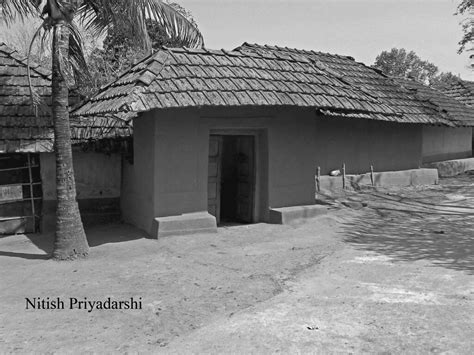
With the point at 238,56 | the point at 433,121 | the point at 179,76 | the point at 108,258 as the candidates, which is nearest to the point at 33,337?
the point at 108,258

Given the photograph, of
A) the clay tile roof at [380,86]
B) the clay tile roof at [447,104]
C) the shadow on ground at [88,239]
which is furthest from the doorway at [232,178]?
the clay tile roof at [447,104]

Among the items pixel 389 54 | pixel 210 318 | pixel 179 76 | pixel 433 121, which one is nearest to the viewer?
pixel 210 318

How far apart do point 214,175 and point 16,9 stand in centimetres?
471

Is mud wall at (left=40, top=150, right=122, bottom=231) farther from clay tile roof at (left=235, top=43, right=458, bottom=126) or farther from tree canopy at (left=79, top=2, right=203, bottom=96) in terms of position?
clay tile roof at (left=235, top=43, right=458, bottom=126)

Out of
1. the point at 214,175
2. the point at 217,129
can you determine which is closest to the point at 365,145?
the point at 214,175

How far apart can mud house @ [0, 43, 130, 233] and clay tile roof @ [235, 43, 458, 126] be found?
19.1 feet

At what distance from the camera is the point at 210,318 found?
16.8 ft

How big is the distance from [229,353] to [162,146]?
500 centimetres

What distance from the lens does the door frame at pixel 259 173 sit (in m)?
9.73

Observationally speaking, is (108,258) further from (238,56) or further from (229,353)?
(238,56)

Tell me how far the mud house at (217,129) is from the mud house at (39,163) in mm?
A: 579

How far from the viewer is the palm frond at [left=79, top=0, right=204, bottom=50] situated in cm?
781

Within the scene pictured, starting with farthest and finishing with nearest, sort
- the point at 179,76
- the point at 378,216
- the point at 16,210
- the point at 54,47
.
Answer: the point at 378,216
the point at 16,210
the point at 179,76
the point at 54,47

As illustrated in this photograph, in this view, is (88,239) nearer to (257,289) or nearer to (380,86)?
(257,289)
